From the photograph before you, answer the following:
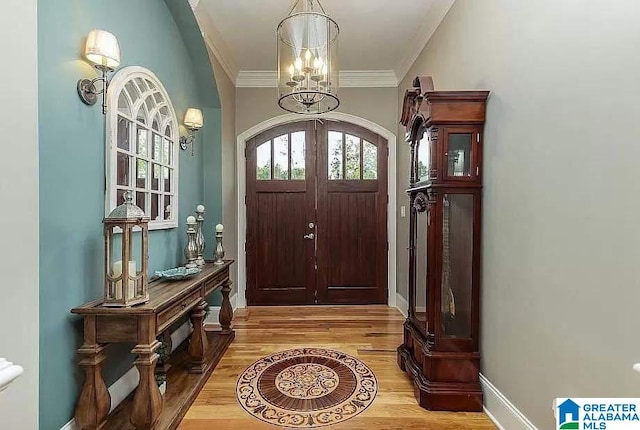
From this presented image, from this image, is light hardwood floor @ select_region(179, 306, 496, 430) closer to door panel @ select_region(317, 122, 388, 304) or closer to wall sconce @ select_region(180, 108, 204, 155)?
door panel @ select_region(317, 122, 388, 304)

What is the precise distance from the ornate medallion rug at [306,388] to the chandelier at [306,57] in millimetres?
2020

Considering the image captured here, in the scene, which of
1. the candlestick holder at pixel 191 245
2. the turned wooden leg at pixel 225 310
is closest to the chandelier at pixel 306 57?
the candlestick holder at pixel 191 245

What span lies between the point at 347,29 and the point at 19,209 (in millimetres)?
3134

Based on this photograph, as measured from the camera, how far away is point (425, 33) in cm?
361

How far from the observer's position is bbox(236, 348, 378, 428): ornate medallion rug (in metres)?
2.30

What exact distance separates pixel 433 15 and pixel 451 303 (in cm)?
248

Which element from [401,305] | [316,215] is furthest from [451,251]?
[316,215]

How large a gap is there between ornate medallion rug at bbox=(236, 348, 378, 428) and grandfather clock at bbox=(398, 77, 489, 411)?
0.45 m

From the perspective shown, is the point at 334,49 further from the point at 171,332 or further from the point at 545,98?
the point at 171,332

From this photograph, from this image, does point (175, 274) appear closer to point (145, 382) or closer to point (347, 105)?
point (145, 382)

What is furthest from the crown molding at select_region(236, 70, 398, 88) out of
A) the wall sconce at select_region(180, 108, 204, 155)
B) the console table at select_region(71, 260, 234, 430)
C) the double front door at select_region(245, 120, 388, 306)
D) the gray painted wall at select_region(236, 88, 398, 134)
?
the console table at select_region(71, 260, 234, 430)

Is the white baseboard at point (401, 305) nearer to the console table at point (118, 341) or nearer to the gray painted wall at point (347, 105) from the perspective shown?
the gray painted wall at point (347, 105)

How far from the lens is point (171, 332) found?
3215mm

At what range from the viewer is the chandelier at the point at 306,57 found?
2645 mm
